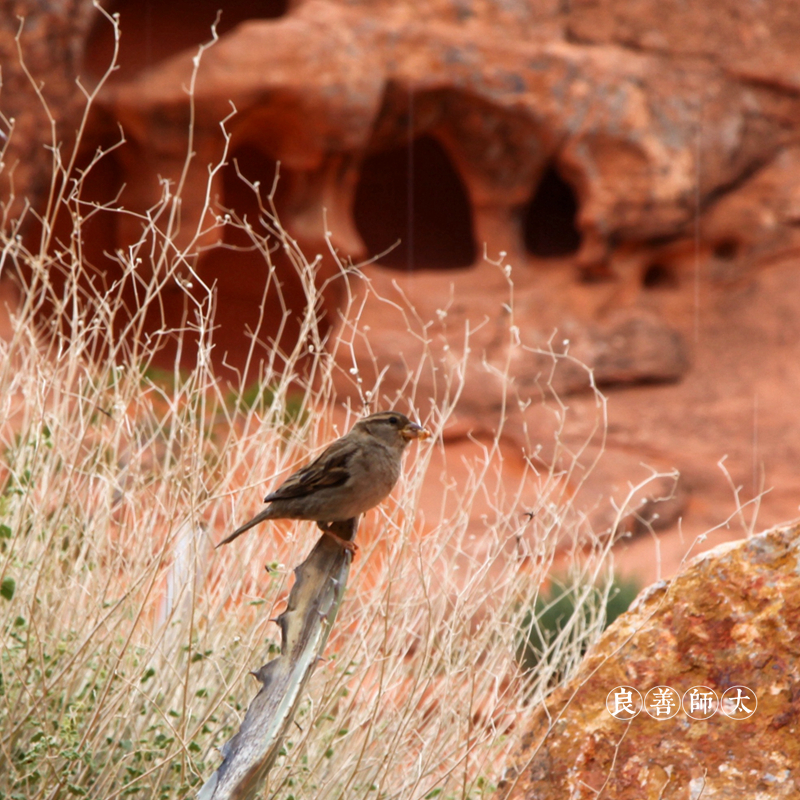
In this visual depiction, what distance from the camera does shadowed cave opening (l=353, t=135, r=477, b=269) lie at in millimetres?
10477

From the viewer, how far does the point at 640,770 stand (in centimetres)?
222

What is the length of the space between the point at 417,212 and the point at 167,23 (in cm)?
293

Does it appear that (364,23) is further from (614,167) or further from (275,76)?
(614,167)

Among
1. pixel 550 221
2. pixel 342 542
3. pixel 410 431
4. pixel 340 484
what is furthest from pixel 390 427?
pixel 550 221

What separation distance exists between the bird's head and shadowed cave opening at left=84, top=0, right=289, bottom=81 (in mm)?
7079

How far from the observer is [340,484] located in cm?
209

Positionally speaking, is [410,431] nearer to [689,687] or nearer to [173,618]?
[689,687]

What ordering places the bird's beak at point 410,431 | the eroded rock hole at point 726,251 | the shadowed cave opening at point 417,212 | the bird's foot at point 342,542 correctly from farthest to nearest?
the shadowed cave opening at point 417,212
the eroded rock hole at point 726,251
the bird's beak at point 410,431
the bird's foot at point 342,542

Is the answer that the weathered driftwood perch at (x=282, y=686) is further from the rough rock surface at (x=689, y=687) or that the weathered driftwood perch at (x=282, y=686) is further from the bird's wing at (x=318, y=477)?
the rough rock surface at (x=689, y=687)

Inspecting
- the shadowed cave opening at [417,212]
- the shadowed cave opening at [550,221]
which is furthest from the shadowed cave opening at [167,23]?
the shadowed cave opening at [550,221]

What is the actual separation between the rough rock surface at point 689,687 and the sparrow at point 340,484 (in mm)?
560

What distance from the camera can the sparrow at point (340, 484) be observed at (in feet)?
6.82

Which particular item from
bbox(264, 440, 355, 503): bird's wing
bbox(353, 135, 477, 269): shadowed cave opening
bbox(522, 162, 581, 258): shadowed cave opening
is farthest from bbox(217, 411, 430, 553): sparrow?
bbox(353, 135, 477, 269): shadowed cave opening

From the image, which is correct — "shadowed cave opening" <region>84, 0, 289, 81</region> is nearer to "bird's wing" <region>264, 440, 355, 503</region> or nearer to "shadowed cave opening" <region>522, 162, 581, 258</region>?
"shadowed cave opening" <region>522, 162, 581, 258</region>
